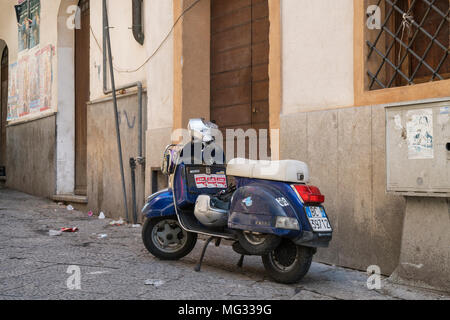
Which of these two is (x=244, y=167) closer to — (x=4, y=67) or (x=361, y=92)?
(x=361, y=92)

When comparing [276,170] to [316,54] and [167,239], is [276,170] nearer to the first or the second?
[167,239]

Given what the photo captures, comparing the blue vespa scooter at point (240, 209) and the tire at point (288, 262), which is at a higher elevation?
the blue vespa scooter at point (240, 209)

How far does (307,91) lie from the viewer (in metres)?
5.68

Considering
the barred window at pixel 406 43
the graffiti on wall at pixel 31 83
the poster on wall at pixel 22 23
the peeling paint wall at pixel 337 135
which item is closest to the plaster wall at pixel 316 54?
the peeling paint wall at pixel 337 135

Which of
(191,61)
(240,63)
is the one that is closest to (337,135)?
(240,63)

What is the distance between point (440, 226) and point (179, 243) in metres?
2.52

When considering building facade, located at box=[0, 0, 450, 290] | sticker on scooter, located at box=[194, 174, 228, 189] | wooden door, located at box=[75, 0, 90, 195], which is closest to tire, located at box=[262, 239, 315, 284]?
building facade, located at box=[0, 0, 450, 290]

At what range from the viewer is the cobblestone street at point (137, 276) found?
4043 mm

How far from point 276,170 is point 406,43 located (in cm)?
199

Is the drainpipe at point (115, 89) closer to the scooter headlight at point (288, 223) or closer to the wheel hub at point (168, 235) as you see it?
the wheel hub at point (168, 235)

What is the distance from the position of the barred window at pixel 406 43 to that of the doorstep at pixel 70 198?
670 centimetres

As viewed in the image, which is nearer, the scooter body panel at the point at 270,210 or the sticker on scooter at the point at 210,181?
the scooter body panel at the point at 270,210

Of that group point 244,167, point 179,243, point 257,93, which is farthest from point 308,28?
point 179,243

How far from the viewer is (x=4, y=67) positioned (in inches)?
642
